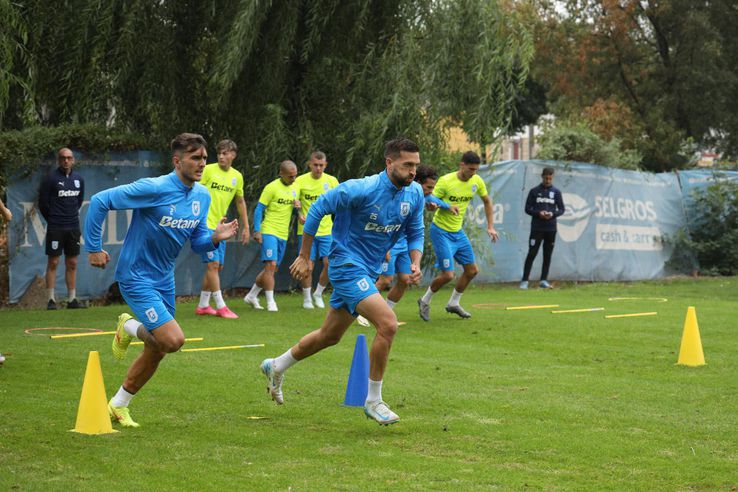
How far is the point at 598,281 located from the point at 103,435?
60.7ft

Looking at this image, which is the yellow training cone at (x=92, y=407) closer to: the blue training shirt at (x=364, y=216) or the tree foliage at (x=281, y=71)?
the blue training shirt at (x=364, y=216)

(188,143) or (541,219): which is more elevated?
(188,143)

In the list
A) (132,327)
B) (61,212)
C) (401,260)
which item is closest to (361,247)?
(132,327)

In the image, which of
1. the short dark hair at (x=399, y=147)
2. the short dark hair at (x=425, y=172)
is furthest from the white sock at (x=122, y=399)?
the short dark hair at (x=425, y=172)

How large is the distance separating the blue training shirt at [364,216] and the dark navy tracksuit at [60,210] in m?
8.41

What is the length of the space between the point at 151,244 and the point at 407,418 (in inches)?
88.2

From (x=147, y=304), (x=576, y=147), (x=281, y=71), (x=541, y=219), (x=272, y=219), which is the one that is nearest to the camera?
(x=147, y=304)

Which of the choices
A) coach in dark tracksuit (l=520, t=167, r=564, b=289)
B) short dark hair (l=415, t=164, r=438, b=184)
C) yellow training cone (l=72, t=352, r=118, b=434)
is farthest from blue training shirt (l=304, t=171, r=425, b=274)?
coach in dark tracksuit (l=520, t=167, r=564, b=289)

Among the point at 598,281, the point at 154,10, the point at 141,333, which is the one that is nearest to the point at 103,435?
the point at 141,333

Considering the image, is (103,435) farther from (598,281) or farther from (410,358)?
(598,281)

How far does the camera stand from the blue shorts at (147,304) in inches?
287

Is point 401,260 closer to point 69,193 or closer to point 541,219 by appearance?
point 69,193

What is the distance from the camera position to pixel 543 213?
21.2m

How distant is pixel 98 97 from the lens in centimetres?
1728
